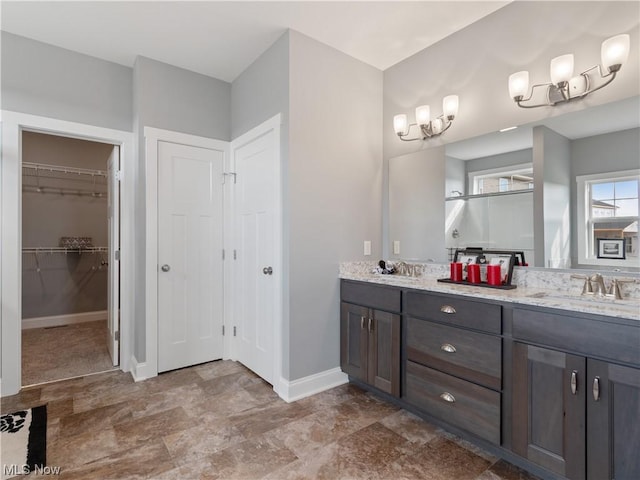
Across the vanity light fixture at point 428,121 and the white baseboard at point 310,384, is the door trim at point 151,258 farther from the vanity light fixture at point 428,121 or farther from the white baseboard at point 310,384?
the vanity light fixture at point 428,121

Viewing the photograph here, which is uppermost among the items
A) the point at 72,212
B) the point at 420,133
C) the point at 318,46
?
the point at 318,46

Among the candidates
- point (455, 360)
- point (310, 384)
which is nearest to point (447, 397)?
point (455, 360)

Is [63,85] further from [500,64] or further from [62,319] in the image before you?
[500,64]

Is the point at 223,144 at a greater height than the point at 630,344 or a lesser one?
greater

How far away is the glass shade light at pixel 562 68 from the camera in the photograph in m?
1.87

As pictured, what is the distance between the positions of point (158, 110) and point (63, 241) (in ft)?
9.52

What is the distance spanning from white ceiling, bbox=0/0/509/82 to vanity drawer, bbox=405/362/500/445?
238 centimetres

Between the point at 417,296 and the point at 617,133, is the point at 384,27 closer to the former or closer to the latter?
the point at 617,133

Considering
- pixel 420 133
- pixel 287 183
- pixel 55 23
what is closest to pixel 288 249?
pixel 287 183

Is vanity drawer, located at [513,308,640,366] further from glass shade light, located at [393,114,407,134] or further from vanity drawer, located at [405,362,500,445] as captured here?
glass shade light, located at [393,114,407,134]

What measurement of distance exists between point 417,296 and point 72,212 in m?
4.82

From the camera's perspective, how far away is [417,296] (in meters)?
2.14

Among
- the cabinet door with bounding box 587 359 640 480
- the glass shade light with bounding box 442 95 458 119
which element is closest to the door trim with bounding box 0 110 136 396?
the glass shade light with bounding box 442 95 458 119

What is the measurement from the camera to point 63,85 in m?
2.74
